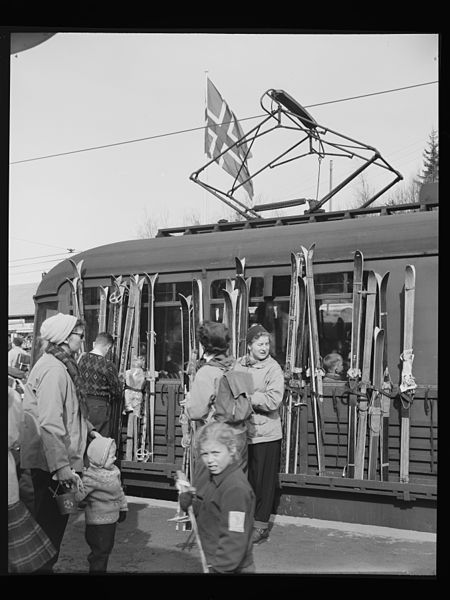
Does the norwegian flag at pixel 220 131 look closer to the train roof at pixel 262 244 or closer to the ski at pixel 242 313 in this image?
the train roof at pixel 262 244

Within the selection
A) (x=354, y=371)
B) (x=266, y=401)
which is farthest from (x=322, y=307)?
(x=266, y=401)

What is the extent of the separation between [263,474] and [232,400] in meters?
0.81

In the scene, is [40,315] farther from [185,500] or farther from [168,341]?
[185,500]

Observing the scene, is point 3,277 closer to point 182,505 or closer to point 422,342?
point 182,505

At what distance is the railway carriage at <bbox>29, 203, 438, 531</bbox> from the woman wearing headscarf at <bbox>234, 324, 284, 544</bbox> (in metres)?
0.65

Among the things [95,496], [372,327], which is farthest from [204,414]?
[372,327]

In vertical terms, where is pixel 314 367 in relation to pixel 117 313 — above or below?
below

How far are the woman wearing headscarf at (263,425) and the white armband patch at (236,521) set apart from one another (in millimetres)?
1852

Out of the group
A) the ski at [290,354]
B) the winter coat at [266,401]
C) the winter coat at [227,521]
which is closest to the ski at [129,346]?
the ski at [290,354]

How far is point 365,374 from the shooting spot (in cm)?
571

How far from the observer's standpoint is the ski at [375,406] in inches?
219

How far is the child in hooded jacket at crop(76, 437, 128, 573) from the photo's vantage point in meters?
4.09
